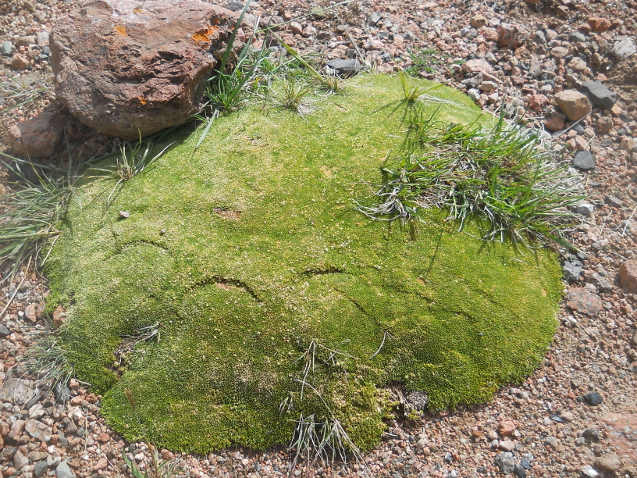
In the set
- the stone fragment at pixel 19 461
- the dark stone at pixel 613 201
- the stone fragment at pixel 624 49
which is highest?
the stone fragment at pixel 624 49

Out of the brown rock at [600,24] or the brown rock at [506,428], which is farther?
the brown rock at [600,24]

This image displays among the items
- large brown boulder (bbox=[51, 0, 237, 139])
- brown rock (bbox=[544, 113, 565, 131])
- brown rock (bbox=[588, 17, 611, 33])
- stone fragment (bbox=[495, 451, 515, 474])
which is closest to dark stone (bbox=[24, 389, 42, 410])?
large brown boulder (bbox=[51, 0, 237, 139])

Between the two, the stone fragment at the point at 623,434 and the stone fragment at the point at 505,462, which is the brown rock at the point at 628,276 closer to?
the stone fragment at the point at 623,434

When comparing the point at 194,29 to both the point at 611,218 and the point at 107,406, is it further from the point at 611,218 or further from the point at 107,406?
the point at 611,218

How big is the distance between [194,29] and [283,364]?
283 cm

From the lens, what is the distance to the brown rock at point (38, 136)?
391 centimetres

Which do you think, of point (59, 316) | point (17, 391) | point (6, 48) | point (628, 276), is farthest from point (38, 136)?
point (628, 276)

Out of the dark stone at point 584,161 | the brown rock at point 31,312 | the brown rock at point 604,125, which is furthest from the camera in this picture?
the brown rock at point 604,125

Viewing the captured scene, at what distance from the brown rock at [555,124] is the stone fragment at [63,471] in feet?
15.5

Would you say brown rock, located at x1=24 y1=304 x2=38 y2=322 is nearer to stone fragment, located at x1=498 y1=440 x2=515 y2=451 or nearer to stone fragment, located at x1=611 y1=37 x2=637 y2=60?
stone fragment, located at x1=498 y1=440 x2=515 y2=451

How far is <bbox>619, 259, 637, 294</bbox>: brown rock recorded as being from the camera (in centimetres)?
341

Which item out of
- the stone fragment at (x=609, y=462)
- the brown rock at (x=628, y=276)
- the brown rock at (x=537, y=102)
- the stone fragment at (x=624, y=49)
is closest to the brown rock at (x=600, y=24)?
the stone fragment at (x=624, y=49)

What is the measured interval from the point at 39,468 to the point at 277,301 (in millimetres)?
1729

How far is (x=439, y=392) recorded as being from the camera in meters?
2.90
